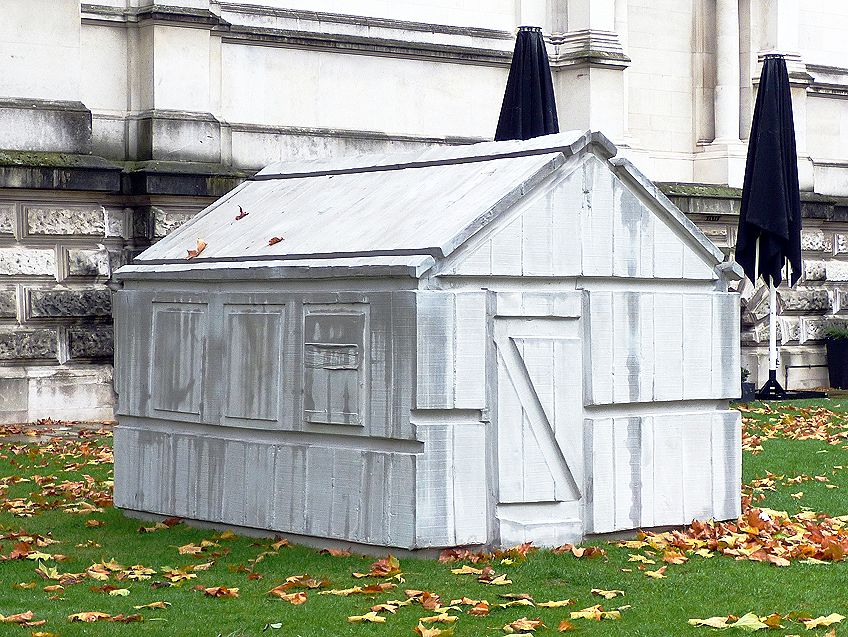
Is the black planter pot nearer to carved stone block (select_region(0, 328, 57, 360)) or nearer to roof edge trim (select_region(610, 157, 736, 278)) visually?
carved stone block (select_region(0, 328, 57, 360))

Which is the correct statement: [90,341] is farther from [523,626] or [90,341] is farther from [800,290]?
[800,290]

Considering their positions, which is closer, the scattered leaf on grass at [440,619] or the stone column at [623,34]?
the scattered leaf on grass at [440,619]

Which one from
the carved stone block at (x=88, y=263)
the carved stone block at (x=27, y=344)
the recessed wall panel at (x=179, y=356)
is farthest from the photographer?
the carved stone block at (x=88, y=263)

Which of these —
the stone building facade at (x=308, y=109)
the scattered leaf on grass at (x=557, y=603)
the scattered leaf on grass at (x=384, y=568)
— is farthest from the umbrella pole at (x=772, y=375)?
the scattered leaf on grass at (x=557, y=603)

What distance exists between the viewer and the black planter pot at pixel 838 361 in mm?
21656

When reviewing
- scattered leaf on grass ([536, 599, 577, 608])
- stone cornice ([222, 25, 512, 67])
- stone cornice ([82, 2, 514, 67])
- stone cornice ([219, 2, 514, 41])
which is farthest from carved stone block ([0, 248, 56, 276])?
scattered leaf on grass ([536, 599, 577, 608])

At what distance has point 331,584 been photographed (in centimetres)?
738

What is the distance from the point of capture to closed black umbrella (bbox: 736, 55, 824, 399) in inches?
704

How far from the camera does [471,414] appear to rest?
7910mm

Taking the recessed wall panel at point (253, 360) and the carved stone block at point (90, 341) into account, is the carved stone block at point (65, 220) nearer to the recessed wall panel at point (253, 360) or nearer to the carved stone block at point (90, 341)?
the carved stone block at point (90, 341)

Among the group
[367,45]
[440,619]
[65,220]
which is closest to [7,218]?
[65,220]

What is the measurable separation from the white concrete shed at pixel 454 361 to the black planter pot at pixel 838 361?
13.2m

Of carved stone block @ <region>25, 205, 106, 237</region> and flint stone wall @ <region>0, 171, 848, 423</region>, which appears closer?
flint stone wall @ <region>0, 171, 848, 423</region>

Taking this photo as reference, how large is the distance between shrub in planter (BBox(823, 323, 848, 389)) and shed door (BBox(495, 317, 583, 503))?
14.2 meters
